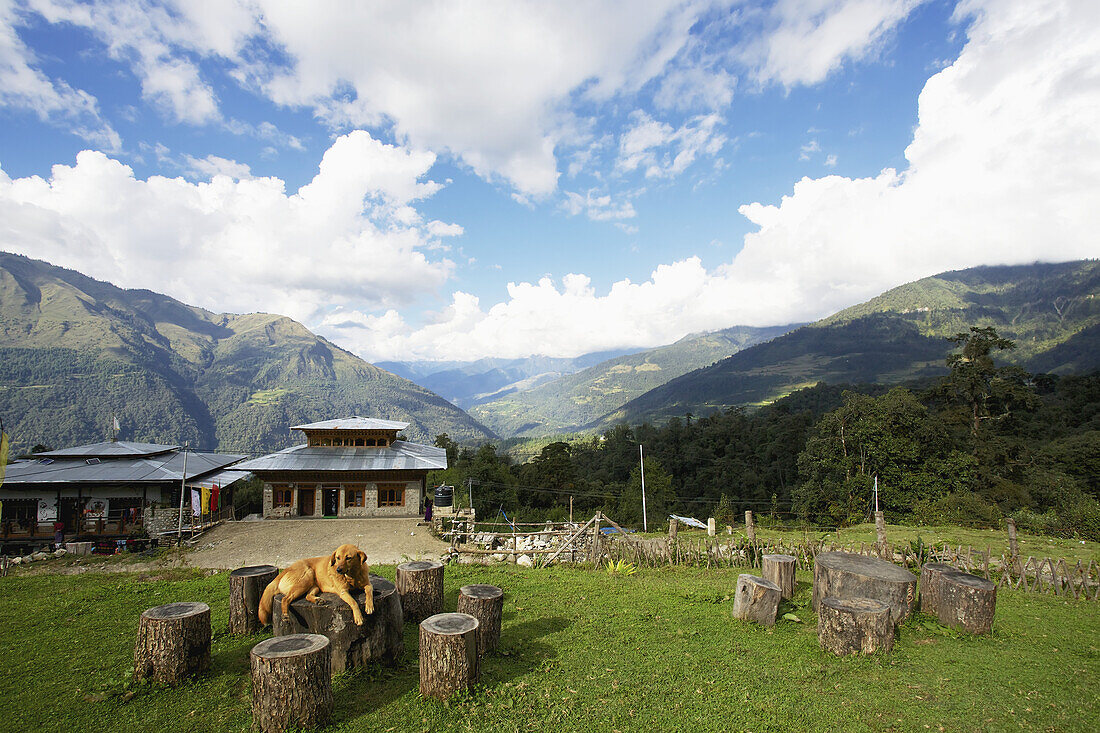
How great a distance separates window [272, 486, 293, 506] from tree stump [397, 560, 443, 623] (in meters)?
18.3

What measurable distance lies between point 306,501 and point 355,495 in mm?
2433

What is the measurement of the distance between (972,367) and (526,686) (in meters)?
47.4

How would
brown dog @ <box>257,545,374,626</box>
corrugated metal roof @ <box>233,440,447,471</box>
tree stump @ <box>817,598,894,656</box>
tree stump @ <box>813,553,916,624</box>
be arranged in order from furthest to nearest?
corrugated metal roof @ <box>233,440,447,471</box> → tree stump @ <box>813,553,916,624</box> → tree stump @ <box>817,598,894,656</box> → brown dog @ <box>257,545,374,626</box>

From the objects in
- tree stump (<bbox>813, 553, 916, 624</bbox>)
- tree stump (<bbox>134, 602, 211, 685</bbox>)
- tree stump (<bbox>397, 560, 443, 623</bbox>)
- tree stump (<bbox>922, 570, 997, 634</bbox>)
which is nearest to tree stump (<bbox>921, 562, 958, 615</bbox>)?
tree stump (<bbox>922, 570, 997, 634</bbox>)

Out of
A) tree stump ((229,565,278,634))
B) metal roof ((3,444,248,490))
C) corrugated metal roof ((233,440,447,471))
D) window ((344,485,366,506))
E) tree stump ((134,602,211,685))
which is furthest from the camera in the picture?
window ((344,485,366,506))

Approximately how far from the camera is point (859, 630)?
779 cm

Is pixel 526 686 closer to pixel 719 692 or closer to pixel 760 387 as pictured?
pixel 719 692

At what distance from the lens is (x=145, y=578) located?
46.4ft

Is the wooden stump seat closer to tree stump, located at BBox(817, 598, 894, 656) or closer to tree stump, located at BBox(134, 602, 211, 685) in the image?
tree stump, located at BBox(817, 598, 894, 656)

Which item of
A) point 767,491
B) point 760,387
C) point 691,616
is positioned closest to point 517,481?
point 767,491

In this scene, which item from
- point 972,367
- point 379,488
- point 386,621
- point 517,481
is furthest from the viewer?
point 517,481

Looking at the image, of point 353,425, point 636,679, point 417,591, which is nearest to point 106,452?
point 353,425

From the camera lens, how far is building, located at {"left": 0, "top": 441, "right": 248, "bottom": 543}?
73.7 feet

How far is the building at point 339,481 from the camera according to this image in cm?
2403
